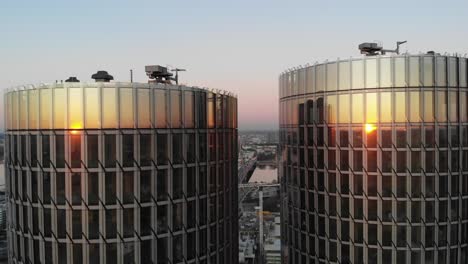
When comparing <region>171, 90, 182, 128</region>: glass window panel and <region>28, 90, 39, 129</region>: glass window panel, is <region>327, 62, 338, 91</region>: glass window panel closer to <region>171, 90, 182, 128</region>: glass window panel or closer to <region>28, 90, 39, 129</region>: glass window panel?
<region>171, 90, 182, 128</region>: glass window panel

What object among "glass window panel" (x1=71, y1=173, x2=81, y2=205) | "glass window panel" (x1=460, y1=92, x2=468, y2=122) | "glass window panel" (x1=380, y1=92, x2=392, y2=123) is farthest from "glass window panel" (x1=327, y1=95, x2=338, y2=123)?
"glass window panel" (x1=71, y1=173, x2=81, y2=205)

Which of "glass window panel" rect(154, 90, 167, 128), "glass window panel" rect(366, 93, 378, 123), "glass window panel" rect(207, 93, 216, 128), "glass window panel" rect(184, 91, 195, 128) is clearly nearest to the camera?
"glass window panel" rect(154, 90, 167, 128)

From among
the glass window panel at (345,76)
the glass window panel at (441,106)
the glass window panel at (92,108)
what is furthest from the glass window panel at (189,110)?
the glass window panel at (441,106)

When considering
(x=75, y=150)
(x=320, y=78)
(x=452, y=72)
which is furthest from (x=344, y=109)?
(x=75, y=150)

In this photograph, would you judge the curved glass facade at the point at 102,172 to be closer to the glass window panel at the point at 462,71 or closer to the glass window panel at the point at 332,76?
the glass window panel at the point at 332,76

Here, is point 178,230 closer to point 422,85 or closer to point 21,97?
point 21,97

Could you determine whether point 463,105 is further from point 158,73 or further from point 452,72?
point 158,73
